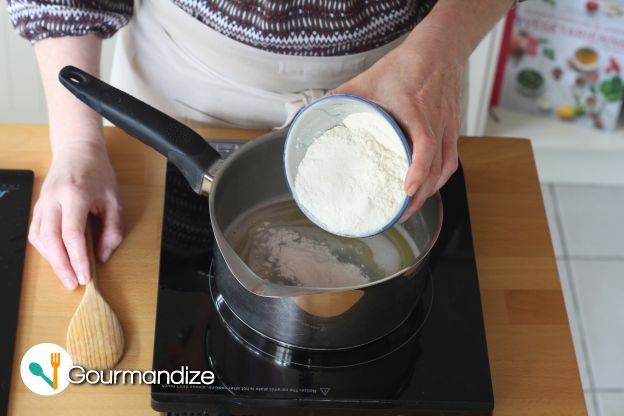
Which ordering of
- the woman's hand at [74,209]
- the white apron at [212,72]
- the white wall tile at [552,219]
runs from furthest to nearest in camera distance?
the white wall tile at [552,219], the white apron at [212,72], the woman's hand at [74,209]

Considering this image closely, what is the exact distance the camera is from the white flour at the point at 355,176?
26.7 inches

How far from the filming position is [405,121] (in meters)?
0.68

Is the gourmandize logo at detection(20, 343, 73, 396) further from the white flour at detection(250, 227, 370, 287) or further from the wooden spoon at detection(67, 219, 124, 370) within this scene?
the white flour at detection(250, 227, 370, 287)

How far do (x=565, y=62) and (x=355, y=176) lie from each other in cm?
111

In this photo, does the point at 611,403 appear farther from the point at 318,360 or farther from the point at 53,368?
the point at 53,368

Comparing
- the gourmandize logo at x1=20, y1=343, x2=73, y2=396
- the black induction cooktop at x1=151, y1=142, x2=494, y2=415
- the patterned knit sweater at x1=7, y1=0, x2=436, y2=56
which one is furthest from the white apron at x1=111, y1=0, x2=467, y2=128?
the gourmandize logo at x1=20, y1=343, x2=73, y2=396

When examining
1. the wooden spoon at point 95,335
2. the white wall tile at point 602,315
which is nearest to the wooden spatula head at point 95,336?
the wooden spoon at point 95,335

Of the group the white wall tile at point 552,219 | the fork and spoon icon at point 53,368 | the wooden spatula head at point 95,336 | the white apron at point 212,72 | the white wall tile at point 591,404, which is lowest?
the white wall tile at point 591,404

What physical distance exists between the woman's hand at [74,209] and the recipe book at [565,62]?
101 cm

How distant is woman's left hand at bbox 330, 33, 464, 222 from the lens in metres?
0.66

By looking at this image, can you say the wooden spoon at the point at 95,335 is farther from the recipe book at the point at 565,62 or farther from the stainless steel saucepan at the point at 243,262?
the recipe book at the point at 565,62

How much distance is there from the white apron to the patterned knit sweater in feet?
0.04

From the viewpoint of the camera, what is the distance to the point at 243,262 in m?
0.68

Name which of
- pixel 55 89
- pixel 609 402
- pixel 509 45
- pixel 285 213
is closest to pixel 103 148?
pixel 55 89
